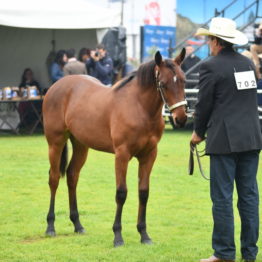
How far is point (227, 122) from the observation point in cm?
637

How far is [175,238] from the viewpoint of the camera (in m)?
7.86

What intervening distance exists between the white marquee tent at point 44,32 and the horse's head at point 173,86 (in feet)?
36.3

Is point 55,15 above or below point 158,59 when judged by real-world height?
above

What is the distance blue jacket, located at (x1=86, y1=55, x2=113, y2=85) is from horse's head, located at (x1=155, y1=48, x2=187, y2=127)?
39.0 ft

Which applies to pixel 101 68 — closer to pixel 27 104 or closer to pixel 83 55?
pixel 83 55

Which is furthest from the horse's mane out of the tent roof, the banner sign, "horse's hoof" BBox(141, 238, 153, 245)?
the banner sign

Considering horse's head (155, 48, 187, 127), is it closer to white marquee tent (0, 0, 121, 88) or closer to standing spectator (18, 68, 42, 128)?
white marquee tent (0, 0, 121, 88)

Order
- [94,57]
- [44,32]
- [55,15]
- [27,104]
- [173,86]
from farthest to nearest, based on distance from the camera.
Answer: [44,32] < [27,104] < [94,57] < [55,15] < [173,86]

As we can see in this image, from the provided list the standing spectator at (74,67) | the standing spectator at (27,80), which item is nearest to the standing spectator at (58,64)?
the standing spectator at (74,67)

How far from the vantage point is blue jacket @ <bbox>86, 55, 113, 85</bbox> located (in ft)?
63.2

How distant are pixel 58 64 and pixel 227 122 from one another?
13.3 m

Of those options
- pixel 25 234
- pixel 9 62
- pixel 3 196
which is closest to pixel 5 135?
pixel 9 62

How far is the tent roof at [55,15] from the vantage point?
17828 millimetres

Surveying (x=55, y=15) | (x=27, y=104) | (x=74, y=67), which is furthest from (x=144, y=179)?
(x=27, y=104)
